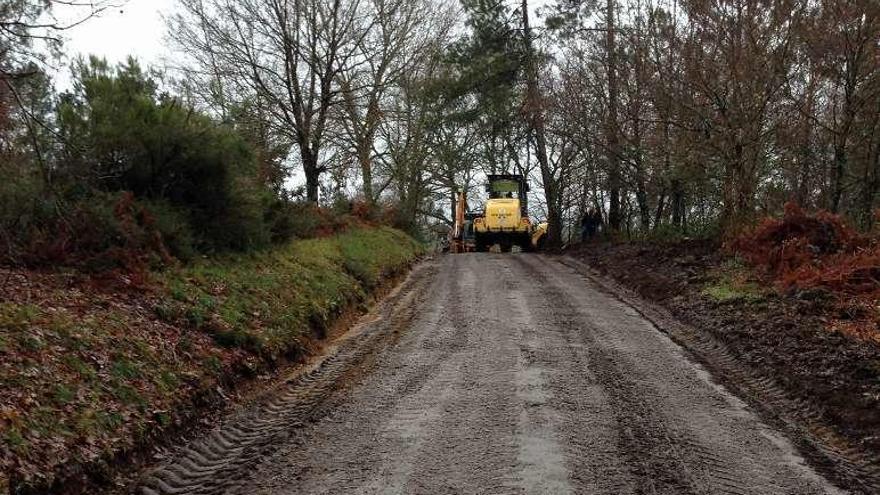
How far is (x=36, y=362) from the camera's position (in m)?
5.58

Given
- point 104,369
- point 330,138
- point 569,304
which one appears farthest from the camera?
point 330,138

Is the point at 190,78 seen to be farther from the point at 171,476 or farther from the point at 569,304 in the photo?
the point at 171,476

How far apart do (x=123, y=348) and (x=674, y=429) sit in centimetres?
516

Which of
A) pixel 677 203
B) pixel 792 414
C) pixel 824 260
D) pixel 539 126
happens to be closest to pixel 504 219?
pixel 539 126

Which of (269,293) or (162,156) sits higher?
(162,156)

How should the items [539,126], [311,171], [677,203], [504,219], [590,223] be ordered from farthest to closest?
[504,219] → [590,223] → [539,126] → [311,171] → [677,203]

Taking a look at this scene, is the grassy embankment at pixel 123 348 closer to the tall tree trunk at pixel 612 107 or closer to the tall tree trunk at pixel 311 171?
the tall tree trunk at pixel 311 171

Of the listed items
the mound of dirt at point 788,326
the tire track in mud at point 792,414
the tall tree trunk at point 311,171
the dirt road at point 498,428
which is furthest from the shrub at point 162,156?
the tall tree trunk at point 311,171

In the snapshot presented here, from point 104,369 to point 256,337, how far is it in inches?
96.5

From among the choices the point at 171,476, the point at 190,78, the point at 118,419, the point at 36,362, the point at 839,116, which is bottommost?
the point at 171,476

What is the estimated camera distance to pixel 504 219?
28.4 meters

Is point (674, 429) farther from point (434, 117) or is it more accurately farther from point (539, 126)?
point (434, 117)

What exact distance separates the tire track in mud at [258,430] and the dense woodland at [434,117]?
2212mm

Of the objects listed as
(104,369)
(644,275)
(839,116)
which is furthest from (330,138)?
(104,369)
